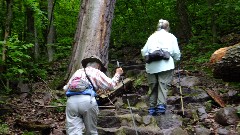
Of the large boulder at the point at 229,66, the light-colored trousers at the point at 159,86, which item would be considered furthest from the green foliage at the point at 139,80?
the light-colored trousers at the point at 159,86

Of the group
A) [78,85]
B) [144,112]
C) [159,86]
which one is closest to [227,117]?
[159,86]

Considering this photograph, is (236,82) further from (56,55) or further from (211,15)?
(56,55)

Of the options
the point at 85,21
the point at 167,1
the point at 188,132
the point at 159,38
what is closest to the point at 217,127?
the point at 188,132

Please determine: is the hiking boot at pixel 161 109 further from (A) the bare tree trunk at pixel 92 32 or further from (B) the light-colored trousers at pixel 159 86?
(A) the bare tree trunk at pixel 92 32

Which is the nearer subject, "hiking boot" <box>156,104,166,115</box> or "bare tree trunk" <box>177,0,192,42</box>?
"hiking boot" <box>156,104,166,115</box>

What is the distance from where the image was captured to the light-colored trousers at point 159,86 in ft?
23.3

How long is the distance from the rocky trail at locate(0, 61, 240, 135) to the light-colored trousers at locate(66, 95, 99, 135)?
1053mm

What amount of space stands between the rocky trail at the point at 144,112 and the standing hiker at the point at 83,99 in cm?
110

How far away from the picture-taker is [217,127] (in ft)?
21.8

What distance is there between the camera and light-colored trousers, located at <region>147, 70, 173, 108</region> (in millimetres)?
7113

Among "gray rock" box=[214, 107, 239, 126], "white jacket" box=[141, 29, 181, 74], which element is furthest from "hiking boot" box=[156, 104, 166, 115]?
"gray rock" box=[214, 107, 239, 126]

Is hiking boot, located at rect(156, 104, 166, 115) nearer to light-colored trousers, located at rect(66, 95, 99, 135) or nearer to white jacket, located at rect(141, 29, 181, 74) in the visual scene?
white jacket, located at rect(141, 29, 181, 74)

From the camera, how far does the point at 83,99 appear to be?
5145 mm

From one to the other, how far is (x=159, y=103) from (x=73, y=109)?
98.8 inches
